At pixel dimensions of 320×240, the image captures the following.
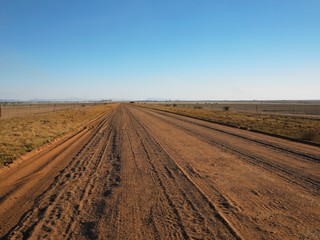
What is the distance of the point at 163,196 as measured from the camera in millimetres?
6152

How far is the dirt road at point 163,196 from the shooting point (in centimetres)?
455

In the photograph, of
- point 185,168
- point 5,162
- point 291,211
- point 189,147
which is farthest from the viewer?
point 189,147

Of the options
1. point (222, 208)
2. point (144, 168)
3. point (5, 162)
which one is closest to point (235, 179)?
point (222, 208)

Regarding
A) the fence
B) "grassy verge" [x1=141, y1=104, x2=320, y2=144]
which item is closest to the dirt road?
"grassy verge" [x1=141, y1=104, x2=320, y2=144]

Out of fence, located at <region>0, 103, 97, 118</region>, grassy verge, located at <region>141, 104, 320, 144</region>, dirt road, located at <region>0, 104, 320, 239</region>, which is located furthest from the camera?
fence, located at <region>0, 103, 97, 118</region>

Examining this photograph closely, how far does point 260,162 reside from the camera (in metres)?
9.51

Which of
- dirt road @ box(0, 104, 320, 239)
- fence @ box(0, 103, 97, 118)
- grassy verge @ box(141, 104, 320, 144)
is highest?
dirt road @ box(0, 104, 320, 239)

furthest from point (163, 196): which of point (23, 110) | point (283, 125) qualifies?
point (23, 110)

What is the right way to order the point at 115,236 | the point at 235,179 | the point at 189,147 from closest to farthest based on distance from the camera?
the point at 115,236, the point at 235,179, the point at 189,147

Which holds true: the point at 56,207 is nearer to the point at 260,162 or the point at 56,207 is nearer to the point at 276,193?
the point at 276,193

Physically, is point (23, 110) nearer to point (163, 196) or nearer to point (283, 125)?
point (283, 125)

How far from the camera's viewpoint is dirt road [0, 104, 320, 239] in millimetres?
4547

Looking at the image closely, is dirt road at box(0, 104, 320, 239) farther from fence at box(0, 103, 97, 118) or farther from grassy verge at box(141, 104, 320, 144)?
fence at box(0, 103, 97, 118)

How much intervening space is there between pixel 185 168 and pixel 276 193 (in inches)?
120
